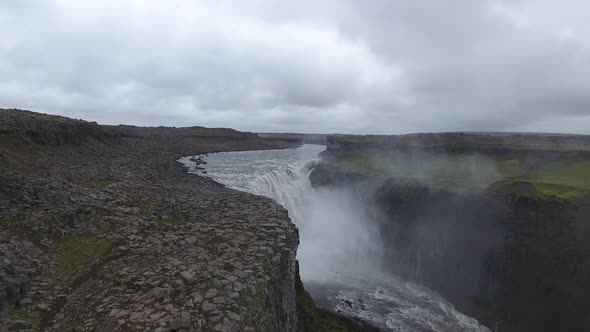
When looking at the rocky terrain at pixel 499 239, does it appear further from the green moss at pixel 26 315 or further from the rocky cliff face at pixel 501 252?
the green moss at pixel 26 315

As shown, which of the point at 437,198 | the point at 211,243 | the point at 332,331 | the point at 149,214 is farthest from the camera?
the point at 437,198

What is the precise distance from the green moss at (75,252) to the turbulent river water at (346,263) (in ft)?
47.0

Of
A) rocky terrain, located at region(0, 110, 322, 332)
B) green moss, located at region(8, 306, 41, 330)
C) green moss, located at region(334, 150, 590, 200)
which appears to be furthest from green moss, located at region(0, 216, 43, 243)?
green moss, located at region(334, 150, 590, 200)

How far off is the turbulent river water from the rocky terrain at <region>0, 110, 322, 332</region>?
10787mm

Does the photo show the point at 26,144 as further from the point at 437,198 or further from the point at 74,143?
the point at 437,198

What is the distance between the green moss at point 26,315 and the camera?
705 cm

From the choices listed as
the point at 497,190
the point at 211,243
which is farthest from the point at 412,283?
the point at 211,243

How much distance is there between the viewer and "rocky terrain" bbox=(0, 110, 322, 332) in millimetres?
7457

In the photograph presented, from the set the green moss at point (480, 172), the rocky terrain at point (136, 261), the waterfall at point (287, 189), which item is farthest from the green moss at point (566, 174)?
the rocky terrain at point (136, 261)

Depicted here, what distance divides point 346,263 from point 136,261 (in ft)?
84.9

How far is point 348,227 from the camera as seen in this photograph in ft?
126

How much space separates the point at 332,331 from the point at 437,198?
66.9 ft

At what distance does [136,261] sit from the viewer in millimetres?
9719

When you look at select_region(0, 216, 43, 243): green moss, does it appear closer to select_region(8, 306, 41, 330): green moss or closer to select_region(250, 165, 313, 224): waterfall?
select_region(8, 306, 41, 330): green moss
